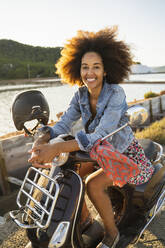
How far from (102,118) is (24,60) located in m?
58.9

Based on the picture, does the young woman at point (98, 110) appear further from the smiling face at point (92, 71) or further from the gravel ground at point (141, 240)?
the gravel ground at point (141, 240)

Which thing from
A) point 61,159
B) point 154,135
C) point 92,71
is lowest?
point 154,135

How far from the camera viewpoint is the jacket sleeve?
155 cm

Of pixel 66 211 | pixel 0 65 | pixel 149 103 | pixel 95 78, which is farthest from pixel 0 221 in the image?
pixel 0 65

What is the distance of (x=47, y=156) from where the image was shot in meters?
1.42

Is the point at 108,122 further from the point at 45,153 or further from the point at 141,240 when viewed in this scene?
the point at 141,240

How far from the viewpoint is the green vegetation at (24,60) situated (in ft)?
144

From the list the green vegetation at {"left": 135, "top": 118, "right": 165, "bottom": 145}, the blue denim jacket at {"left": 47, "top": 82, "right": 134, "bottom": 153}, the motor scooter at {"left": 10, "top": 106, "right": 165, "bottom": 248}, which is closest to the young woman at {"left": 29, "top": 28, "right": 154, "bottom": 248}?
the blue denim jacket at {"left": 47, "top": 82, "right": 134, "bottom": 153}

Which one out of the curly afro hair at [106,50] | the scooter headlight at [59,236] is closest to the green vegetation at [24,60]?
the curly afro hair at [106,50]

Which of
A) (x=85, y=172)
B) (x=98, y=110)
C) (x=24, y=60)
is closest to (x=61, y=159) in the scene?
(x=85, y=172)

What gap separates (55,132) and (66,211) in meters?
0.79

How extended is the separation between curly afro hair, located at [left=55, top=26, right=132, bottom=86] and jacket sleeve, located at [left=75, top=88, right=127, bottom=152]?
38cm

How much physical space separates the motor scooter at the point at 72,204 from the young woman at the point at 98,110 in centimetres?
12

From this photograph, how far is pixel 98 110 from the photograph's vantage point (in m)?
1.96
